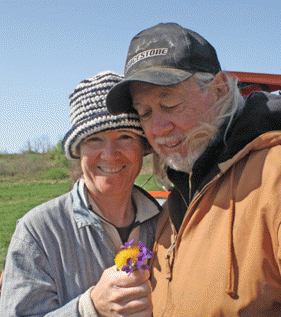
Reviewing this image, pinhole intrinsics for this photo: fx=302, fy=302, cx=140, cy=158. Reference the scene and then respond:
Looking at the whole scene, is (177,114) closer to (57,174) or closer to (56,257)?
(56,257)

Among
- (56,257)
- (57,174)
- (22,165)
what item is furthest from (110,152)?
(22,165)

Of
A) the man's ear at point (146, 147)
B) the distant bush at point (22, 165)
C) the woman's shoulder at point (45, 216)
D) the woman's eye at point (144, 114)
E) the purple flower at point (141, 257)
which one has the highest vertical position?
the woman's eye at point (144, 114)

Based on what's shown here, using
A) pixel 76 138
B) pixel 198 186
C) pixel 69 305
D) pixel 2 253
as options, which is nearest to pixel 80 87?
pixel 76 138

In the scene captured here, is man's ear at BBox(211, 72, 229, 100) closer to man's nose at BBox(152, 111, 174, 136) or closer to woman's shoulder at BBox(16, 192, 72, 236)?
man's nose at BBox(152, 111, 174, 136)

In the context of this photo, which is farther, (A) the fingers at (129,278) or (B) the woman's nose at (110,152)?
(B) the woman's nose at (110,152)

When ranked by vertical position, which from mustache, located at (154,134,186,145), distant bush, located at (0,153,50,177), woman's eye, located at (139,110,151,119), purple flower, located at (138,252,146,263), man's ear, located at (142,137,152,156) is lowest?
distant bush, located at (0,153,50,177)

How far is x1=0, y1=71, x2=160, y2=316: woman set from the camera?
1625mm

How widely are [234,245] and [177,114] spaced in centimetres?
76

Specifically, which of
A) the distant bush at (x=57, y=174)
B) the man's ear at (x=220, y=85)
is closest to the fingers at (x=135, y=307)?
the man's ear at (x=220, y=85)

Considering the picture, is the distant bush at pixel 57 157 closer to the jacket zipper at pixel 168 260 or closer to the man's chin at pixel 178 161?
the man's chin at pixel 178 161

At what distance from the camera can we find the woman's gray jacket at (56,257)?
5.35 ft

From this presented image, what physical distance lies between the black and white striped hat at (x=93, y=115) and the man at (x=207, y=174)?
0.24ft

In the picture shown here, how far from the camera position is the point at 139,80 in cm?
165

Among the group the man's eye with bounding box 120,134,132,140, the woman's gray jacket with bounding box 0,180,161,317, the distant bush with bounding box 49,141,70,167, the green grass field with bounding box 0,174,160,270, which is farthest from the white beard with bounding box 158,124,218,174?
the distant bush with bounding box 49,141,70,167
